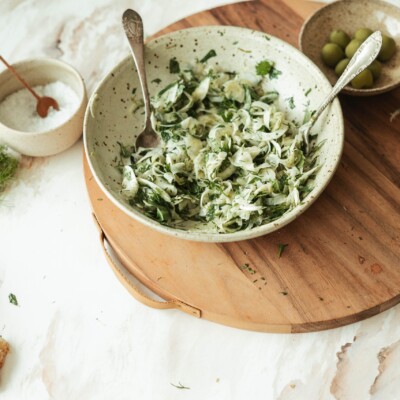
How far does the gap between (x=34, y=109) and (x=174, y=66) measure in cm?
66

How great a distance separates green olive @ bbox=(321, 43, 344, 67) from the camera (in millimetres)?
2572

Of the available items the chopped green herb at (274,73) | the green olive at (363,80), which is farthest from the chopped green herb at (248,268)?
the green olive at (363,80)

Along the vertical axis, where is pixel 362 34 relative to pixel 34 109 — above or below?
below

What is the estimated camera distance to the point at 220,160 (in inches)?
88.0

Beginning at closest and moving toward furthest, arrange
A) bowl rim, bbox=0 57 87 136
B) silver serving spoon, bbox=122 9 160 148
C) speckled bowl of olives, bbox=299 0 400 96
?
silver serving spoon, bbox=122 9 160 148 < bowl rim, bbox=0 57 87 136 < speckled bowl of olives, bbox=299 0 400 96

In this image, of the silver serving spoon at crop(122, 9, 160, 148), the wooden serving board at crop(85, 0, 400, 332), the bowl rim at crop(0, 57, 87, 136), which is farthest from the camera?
the bowl rim at crop(0, 57, 87, 136)

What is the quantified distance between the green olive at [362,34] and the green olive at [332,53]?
0.09 meters

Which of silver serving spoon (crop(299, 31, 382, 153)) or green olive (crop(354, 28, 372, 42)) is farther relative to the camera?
green olive (crop(354, 28, 372, 42))

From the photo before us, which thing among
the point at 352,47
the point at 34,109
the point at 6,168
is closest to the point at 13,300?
the point at 6,168

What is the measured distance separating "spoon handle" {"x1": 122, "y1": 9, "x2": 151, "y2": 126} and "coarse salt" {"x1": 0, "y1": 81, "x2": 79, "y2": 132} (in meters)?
0.39

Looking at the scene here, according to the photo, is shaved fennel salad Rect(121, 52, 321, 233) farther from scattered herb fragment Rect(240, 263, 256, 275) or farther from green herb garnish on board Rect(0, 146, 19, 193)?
green herb garnish on board Rect(0, 146, 19, 193)

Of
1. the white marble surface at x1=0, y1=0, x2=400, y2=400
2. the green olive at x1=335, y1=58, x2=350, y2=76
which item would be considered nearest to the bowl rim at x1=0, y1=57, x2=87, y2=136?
the white marble surface at x1=0, y1=0, x2=400, y2=400

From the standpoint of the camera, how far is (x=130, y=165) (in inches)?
91.2

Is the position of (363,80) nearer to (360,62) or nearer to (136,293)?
(360,62)
